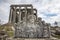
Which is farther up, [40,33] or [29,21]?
[29,21]

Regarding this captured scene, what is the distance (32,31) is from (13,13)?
92.0 feet

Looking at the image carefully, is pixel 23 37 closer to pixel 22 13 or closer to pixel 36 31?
pixel 36 31

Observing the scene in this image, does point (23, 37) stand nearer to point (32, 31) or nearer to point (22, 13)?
point (32, 31)

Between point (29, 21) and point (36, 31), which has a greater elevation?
point (29, 21)

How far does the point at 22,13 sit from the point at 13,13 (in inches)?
132

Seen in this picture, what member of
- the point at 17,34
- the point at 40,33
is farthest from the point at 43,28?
the point at 17,34

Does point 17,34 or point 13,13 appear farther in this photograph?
point 13,13

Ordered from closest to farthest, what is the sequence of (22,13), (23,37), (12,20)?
(23,37), (12,20), (22,13)

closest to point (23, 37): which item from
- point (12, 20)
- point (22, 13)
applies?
point (12, 20)

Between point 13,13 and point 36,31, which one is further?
point 13,13

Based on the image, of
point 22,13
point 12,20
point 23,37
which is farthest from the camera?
point 22,13

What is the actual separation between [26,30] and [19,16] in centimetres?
2671

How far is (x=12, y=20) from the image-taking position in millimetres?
44156

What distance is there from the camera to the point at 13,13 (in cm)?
4562
